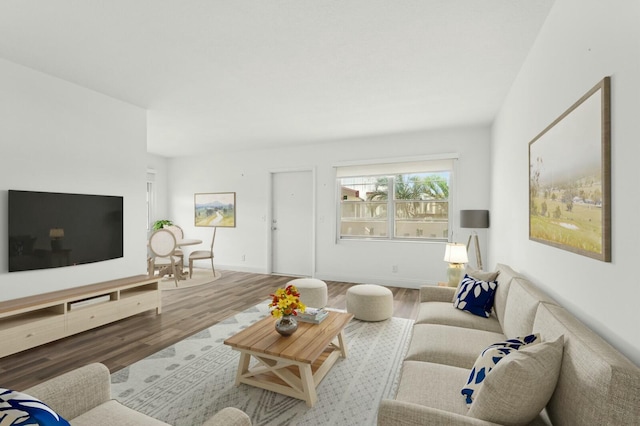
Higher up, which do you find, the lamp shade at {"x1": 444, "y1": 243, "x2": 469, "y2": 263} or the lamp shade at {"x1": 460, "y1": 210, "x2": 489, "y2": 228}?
the lamp shade at {"x1": 460, "y1": 210, "x2": 489, "y2": 228}

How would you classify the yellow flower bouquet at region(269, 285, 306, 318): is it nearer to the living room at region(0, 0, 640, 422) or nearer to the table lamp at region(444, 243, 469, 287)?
the living room at region(0, 0, 640, 422)

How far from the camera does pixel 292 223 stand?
6285 mm

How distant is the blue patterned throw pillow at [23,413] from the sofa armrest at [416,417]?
1053 millimetres

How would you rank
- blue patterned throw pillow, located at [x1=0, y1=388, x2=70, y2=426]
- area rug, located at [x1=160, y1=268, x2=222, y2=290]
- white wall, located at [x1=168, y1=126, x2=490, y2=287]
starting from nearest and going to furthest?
blue patterned throw pillow, located at [x1=0, y1=388, x2=70, y2=426], white wall, located at [x1=168, y1=126, x2=490, y2=287], area rug, located at [x1=160, y1=268, x2=222, y2=290]

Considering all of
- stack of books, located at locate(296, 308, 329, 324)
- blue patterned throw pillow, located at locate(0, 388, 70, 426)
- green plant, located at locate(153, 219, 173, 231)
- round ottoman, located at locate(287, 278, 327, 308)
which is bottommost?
round ottoman, located at locate(287, 278, 327, 308)

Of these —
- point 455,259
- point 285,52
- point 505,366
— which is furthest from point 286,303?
point 455,259

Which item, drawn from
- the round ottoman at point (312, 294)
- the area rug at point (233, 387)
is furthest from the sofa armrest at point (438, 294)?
the round ottoman at point (312, 294)

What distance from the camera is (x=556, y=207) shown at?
6.17 feet

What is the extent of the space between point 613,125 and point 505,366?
3.59 feet

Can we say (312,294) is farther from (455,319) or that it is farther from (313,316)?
(455,319)

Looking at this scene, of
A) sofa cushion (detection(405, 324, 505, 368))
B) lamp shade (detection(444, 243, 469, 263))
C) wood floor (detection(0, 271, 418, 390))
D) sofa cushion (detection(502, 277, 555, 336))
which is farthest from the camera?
lamp shade (detection(444, 243, 469, 263))

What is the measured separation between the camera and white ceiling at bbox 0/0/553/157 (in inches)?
83.0

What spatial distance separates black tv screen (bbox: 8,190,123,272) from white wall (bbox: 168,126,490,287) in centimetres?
296

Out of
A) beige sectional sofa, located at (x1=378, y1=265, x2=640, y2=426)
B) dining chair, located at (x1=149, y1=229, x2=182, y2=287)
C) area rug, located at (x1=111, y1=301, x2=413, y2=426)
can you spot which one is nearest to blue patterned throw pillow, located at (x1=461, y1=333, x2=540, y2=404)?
beige sectional sofa, located at (x1=378, y1=265, x2=640, y2=426)
